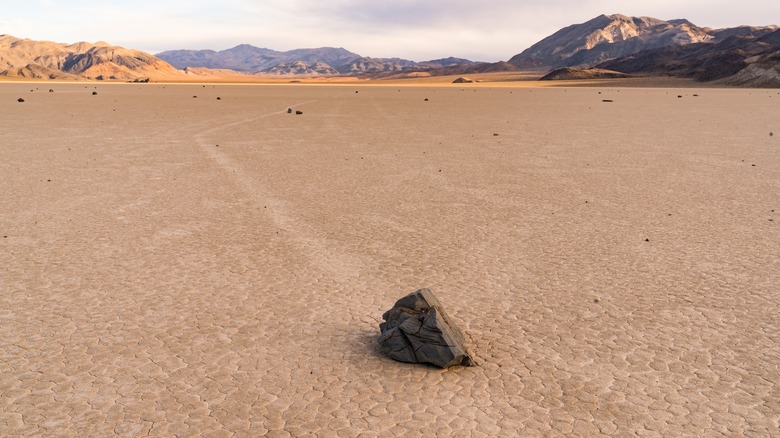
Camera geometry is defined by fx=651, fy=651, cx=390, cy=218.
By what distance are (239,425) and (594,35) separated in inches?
7882

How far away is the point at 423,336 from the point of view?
396 cm

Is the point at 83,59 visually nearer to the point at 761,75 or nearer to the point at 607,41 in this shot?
the point at 607,41

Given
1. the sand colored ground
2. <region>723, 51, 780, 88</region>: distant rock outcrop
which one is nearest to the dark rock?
the sand colored ground

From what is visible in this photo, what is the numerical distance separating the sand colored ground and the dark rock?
0.11 m

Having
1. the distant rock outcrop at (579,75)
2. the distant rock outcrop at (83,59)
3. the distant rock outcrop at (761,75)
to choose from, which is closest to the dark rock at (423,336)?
the distant rock outcrop at (761,75)

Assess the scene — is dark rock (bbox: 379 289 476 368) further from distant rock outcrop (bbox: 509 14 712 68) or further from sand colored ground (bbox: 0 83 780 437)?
distant rock outcrop (bbox: 509 14 712 68)

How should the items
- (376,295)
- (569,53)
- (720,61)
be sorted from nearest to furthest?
(376,295) < (720,61) < (569,53)

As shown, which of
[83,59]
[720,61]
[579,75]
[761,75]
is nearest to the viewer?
[761,75]

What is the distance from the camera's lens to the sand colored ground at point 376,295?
3.42 m

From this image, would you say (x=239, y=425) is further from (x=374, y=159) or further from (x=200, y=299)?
(x=374, y=159)

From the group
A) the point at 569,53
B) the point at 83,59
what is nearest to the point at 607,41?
the point at 569,53

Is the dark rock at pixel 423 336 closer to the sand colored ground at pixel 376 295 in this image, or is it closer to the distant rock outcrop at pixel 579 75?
the sand colored ground at pixel 376 295

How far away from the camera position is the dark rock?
3.87m

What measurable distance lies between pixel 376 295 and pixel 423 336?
123cm
